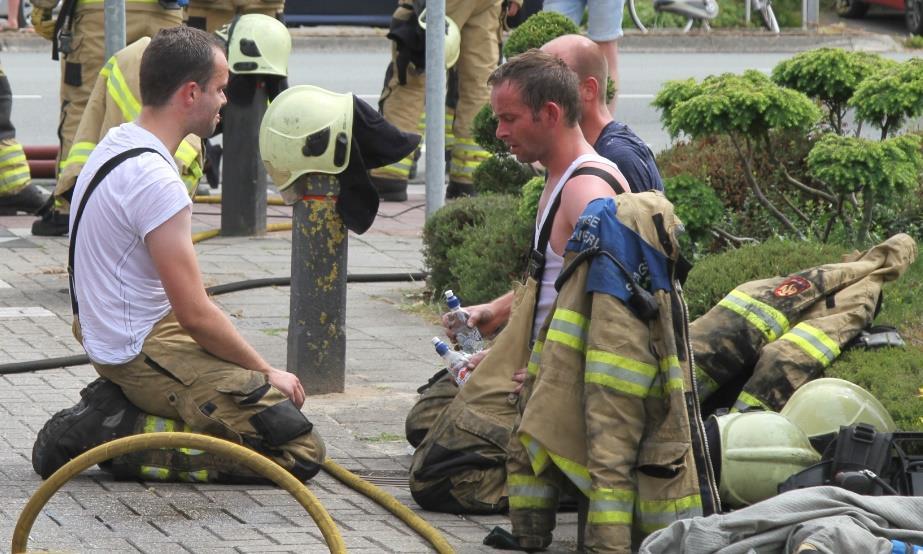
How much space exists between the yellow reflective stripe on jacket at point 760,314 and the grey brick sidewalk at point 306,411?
113 cm

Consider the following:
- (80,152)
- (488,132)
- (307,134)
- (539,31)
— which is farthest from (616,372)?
(488,132)

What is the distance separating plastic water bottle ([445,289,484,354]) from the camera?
5.93 m

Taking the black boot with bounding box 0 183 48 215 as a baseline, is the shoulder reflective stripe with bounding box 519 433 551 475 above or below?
above

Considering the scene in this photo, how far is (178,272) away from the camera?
5574mm

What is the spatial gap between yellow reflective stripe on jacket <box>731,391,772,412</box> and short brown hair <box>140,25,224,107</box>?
224 cm

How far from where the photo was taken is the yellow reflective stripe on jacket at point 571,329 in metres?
4.93

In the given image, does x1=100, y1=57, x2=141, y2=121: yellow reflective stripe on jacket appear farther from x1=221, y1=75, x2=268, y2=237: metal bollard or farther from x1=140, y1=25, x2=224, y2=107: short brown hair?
x1=140, y1=25, x2=224, y2=107: short brown hair

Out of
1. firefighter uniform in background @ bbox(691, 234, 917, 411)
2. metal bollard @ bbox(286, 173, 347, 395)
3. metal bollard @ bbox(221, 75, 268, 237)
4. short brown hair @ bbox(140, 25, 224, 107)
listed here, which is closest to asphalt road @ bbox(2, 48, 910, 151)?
metal bollard @ bbox(221, 75, 268, 237)

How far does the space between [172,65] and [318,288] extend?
A: 1546 millimetres

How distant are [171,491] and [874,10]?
19.6 meters

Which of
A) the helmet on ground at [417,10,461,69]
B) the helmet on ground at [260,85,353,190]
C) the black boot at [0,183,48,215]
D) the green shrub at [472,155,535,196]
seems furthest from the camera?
the helmet on ground at [417,10,461,69]

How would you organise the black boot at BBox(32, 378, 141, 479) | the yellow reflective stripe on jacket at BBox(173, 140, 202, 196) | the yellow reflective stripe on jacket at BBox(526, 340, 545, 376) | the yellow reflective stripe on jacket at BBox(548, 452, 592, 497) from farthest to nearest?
the yellow reflective stripe on jacket at BBox(173, 140, 202, 196), the black boot at BBox(32, 378, 141, 479), the yellow reflective stripe on jacket at BBox(526, 340, 545, 376), the yellow reflective stripe on jacket at BBox(548, 452, 592, 497)

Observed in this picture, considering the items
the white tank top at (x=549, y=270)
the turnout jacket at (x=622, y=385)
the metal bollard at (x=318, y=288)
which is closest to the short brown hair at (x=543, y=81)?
the white tank top at (x=549, y=270)

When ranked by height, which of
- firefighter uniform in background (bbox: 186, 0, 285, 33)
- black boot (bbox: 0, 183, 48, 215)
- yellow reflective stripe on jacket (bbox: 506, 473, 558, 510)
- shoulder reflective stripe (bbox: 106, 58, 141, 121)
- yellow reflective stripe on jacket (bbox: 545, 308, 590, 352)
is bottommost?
black boot (bbox: 0, 183, 48, 215)
